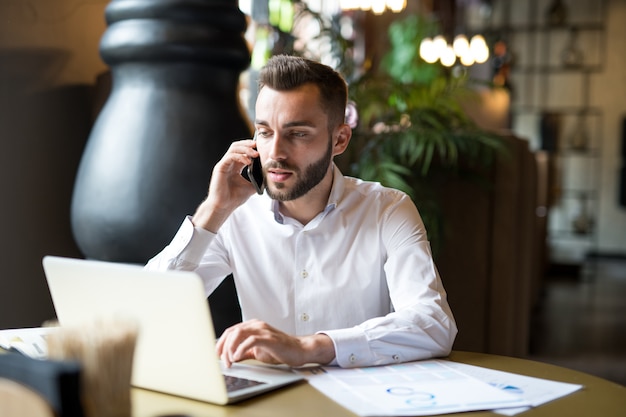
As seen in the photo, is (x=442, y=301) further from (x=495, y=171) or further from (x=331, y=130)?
(x=495, y=171)

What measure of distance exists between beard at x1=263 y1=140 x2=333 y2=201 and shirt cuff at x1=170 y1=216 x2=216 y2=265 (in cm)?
18

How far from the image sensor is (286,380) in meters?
1.32

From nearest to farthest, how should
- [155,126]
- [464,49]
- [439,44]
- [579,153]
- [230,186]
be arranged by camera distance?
[230,186] < [155,126] < [439,44] < [464,49] < [579,153]

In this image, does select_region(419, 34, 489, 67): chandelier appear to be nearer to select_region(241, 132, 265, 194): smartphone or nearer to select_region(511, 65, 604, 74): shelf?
select_region(511, 65, 604, 74): shelf

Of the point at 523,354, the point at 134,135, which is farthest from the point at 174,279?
the point at 523,354

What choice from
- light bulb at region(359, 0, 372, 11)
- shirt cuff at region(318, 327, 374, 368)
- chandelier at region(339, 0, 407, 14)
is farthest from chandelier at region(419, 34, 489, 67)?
shirt cuff at region(318, 327, 374, 368)

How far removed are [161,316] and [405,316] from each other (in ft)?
2.12

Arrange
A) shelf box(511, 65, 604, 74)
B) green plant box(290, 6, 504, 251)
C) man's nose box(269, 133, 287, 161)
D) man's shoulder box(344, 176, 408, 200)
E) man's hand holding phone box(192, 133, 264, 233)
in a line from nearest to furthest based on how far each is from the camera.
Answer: man's nose box(269, 133, 287, 161), man's hand holding phone box(192, 133, 264, 233), man's shoulder box(344, 176, 408, 200), green plant box(290, 6, 504, 251), shelf box(511, 65, 604, 74)

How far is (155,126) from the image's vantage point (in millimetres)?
2729

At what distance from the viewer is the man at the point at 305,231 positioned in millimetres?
1811

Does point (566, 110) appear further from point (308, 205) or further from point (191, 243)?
point (191, 243)

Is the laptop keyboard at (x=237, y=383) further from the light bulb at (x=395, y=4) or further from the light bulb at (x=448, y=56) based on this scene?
the light bulb at (x=448, y=56)

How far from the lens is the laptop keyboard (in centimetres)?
126

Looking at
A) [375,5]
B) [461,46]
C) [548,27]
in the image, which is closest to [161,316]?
[375,5]
